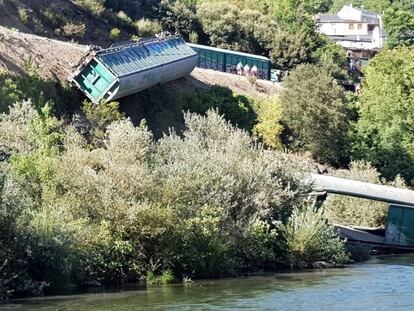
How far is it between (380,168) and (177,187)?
34.3 metres

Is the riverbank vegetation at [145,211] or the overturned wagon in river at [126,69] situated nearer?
the riverbank vegetation at [145,211]

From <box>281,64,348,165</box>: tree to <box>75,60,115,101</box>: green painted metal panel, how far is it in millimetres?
15591

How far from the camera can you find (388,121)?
68500mm

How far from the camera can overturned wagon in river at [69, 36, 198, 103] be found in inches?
2143

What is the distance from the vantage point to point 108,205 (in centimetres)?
3225

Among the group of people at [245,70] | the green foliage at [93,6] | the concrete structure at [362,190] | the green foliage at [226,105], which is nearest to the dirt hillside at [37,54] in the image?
the green foliage at [226,105]

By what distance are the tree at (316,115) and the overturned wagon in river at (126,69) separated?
334 inches

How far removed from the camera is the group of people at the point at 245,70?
77.9 meters

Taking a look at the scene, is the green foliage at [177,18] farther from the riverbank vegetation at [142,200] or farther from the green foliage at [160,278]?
the green foliage at [160,278]

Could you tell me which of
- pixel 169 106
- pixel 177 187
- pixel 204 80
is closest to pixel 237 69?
pixel 204 80

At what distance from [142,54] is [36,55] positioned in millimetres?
7292

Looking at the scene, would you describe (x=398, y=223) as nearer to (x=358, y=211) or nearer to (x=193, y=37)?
(x=358, y=211)

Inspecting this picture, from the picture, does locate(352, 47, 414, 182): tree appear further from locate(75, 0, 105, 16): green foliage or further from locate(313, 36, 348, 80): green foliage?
locate(75, 0, 105, 16): green foliage

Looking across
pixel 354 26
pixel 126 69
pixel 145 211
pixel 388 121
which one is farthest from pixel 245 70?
pixel 354 26
